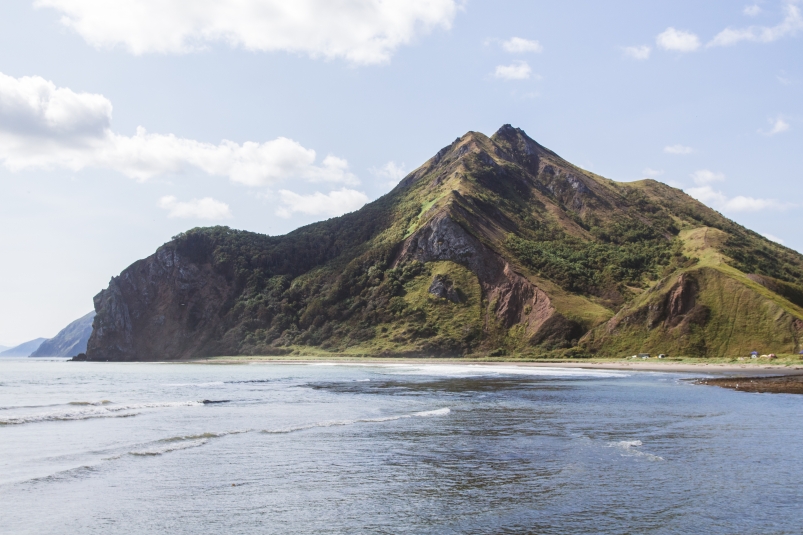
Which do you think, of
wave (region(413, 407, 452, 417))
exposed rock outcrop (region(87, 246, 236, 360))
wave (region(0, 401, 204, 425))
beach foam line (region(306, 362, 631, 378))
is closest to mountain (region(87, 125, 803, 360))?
exposed rock outcrop (region(87, 246, 236, 360))

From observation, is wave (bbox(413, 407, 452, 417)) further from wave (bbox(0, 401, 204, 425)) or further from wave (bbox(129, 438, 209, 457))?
wave (bbox(0, 401, 204, 425))

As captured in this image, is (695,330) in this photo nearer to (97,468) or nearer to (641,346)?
(641,346)

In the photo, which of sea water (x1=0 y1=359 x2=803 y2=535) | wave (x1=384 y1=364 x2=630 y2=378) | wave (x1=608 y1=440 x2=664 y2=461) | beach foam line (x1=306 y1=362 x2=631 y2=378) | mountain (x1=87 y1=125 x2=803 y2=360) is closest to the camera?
sea water (x1=0 y1=359 x2=803 y2=535)

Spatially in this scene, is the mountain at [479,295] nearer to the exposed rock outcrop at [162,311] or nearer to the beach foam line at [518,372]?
the exposed rock outcrop at [162,311]

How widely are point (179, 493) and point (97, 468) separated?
529 cm

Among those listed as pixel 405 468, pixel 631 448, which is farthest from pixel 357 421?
pixel 631 448

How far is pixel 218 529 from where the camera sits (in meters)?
14.6

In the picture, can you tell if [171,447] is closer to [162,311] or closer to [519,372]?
[519,372]

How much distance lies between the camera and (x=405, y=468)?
21359 millimetres

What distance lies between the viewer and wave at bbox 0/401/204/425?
33.5 meters

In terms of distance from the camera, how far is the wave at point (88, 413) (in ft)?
110

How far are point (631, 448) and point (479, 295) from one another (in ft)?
413

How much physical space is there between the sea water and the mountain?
78.6m

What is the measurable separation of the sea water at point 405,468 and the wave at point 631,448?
80mm
